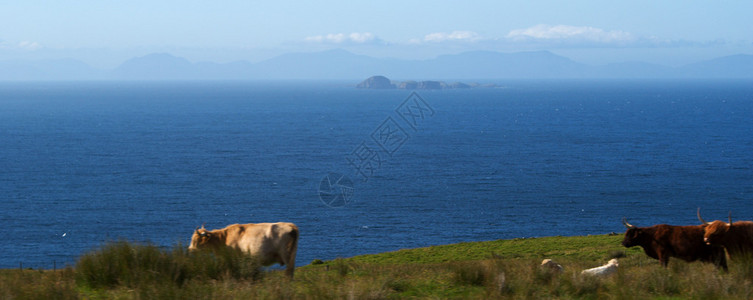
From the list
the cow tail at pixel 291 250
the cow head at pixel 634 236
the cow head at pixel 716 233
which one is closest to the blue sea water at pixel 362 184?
the cow tail at pixel 291 250

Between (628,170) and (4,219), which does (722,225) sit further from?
(628,170)

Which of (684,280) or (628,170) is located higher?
(684,280)

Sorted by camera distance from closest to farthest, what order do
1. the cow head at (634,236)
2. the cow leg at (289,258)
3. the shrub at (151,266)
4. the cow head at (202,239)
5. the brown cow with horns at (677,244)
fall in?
1. the shrub at (151,266)
2. the cow leg at (289,258)
3. the brown cow with horns at (677,244)
4. the cow head at (202,239)
5. the cow head at (634,236)

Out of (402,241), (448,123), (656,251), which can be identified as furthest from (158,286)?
(448,123)

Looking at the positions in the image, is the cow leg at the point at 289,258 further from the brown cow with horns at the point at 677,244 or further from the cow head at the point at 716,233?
the cow head at the point at 716,233

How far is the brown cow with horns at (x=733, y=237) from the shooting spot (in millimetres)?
13633

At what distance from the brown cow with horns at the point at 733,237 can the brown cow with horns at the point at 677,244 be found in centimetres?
20

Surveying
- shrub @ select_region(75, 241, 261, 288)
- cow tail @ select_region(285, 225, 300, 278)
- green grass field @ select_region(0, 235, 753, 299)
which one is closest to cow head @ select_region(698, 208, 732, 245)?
green grass field @ select_region(0, 235, 753, 299)

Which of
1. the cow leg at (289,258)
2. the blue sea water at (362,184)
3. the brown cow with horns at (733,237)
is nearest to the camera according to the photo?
the brown cow with horns at (733,237)

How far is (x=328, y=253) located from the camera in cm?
6369

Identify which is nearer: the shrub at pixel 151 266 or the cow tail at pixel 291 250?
the shrub at pixel 151 266

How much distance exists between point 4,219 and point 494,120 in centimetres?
14230

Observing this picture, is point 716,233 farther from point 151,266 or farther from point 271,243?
point 151,266

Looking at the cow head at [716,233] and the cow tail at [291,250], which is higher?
the cow head at [716,233]
